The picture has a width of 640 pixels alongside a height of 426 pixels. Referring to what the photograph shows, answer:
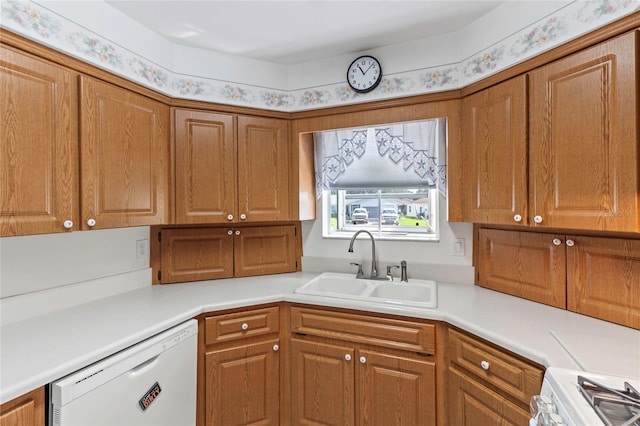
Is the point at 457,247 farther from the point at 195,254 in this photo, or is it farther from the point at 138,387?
the point at 138,387

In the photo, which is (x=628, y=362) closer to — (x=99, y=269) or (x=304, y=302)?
(x=304, y=302)

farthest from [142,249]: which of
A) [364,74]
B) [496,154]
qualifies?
[496,154]

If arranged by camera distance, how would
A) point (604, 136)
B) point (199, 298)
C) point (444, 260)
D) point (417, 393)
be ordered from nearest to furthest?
point (604, 136) → point (417, 393) → point (199, 298) → point (444, 260)

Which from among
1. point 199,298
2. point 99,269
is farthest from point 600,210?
point 99,269

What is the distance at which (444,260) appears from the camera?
6.77 feet

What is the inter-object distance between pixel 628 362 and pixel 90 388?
181 cm

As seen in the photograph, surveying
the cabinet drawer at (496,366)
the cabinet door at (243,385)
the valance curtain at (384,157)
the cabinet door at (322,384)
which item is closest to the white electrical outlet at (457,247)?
the valance curtain at (384,157)

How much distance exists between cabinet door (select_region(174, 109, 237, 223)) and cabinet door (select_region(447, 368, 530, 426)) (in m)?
1.52

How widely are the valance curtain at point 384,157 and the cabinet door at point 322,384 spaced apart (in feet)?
3.67

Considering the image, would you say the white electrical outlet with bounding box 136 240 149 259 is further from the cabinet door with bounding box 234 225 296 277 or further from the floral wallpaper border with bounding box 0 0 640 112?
the floral wallpaper border with bounding box 0 0 640 112

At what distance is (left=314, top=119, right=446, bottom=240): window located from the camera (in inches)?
80.2

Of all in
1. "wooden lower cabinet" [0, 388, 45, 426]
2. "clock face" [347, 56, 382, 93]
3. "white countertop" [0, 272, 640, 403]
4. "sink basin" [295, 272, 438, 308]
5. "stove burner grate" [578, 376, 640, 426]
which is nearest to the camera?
"stove burner grate" [578, 376, 640, 426]

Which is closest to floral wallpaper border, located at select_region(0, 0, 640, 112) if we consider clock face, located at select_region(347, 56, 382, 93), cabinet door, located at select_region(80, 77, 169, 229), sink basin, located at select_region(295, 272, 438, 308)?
clock face, located at select_region(347, 56, 382, 93)

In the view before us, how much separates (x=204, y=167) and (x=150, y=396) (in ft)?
4.00
